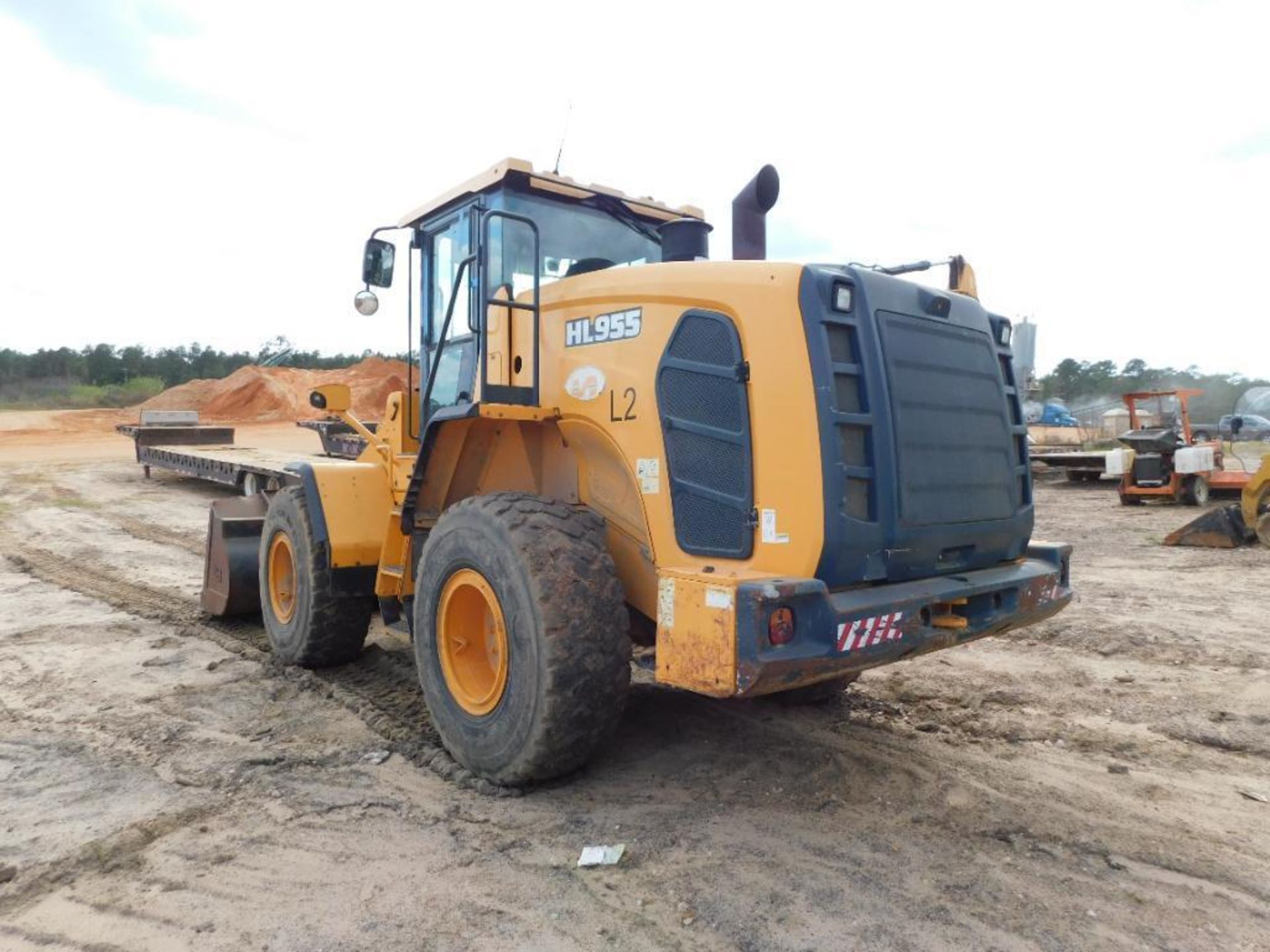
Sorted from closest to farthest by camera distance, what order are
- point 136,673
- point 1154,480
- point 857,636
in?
1. point 857,636
2. point 136,673
3. point 1154,480

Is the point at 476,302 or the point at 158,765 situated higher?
the point at 476,302

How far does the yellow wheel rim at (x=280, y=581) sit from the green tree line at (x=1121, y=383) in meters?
53.3

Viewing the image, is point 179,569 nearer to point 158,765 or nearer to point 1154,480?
point 158,765

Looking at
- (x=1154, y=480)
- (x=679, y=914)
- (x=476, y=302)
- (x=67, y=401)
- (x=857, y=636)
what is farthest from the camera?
(x=67, y=401)

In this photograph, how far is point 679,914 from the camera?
294cm

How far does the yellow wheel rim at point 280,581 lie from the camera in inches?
241

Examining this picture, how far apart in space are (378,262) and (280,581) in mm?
2263

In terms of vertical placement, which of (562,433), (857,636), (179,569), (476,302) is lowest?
(179,569)

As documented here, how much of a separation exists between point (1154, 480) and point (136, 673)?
1573 centimetres

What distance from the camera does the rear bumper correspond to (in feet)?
10.3

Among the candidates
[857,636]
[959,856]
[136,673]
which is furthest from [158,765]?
[959,856]

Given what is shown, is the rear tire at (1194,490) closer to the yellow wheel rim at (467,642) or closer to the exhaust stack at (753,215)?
the exhaust stack at (753,215)

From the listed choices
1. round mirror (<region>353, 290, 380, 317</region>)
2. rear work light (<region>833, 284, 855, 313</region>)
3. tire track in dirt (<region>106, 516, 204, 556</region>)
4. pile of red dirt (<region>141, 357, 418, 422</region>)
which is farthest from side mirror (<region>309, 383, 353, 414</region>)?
pile of red dirt (<region>141, 357, 418, 422</region>)

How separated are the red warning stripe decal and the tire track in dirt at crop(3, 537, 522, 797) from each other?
1.52 meters
